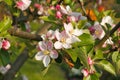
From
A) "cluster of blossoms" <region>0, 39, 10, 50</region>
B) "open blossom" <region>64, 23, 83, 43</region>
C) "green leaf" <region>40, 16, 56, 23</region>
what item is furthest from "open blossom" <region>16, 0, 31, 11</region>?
"open blossom" <region>64, 23, 83, 43</region>

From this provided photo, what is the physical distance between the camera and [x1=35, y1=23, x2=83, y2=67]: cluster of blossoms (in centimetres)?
214

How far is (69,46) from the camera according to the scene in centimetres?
214

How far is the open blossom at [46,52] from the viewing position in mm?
2189

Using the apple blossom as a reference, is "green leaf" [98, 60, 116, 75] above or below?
below

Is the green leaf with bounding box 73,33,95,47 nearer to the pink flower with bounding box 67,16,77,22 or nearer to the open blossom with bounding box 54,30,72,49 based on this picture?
the open blossom with bounding box 54,30,72,49

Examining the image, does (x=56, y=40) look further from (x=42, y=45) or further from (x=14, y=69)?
(x=14, y=69)

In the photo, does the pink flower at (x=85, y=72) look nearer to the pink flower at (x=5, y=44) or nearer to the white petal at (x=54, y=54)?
the white petal at (x=54, y=54)

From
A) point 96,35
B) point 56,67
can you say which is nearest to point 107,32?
point 96,35

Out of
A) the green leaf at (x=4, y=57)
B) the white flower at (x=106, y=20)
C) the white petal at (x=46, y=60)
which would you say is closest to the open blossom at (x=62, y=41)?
the white petal at (x=46, y=60)

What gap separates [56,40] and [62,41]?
0.10m

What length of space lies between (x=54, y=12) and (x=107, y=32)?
381 mm

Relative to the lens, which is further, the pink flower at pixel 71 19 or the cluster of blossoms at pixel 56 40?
the pink flower at pixel 71 19

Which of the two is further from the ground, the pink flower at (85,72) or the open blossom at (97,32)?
the open blossom at (97,32)

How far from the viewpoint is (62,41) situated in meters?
2.09
